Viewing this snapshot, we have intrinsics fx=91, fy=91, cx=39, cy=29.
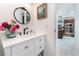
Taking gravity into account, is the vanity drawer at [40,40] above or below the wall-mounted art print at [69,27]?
below

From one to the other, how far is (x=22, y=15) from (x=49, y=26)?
39cm

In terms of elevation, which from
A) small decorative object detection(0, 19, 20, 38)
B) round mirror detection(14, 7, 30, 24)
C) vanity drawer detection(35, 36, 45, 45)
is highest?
round mirror detection(14, 7, 30, 24)

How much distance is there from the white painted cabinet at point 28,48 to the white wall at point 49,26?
0.25ft

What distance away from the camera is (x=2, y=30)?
107 centimetres

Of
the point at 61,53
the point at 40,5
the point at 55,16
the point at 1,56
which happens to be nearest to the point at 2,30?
the point at 1,56

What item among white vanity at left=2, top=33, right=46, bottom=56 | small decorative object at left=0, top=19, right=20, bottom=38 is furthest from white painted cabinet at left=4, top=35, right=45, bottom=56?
small decorative object at left=0, top=19, right=20, bottom=38

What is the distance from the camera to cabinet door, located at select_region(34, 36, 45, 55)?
1106mm

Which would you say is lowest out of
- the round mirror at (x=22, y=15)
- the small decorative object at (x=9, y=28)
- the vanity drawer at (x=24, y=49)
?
the vanity drawer at (x=24, y=49)

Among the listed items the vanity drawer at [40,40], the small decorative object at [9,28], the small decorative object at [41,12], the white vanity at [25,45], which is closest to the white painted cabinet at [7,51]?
the white vanity at [25,45]

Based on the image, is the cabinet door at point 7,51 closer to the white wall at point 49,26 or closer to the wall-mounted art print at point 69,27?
the white wall at point 49,26

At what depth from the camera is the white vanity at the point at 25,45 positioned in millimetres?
860

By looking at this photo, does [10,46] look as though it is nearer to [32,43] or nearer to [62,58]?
[32,43]

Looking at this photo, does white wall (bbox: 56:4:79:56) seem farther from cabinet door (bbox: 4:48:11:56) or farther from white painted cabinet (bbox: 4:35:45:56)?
cabinet door (bbox: 4:48:11:56)

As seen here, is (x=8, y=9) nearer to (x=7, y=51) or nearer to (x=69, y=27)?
(x=7, y=51)
